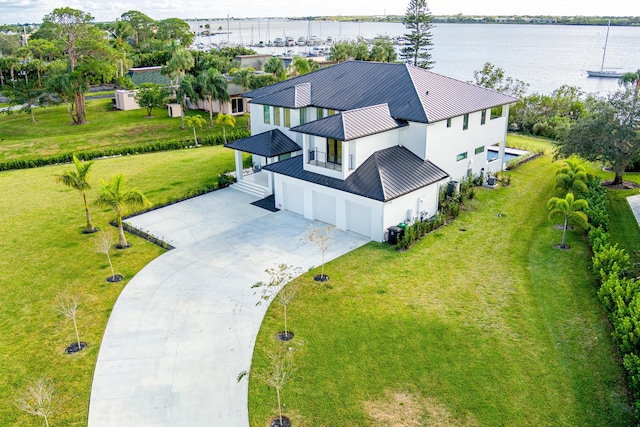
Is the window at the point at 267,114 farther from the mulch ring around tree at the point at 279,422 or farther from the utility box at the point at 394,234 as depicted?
the mulch ring around tree at the point at 279,422

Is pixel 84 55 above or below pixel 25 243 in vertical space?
above

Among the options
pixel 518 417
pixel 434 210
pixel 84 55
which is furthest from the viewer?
pixel 84 55

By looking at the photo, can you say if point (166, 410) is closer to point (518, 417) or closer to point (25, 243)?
point (518, 417)

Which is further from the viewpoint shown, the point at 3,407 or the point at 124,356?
the point at 124,356

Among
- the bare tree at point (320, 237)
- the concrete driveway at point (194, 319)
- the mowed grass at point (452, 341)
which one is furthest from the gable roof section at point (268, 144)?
the mowed grass at point (452, 341)

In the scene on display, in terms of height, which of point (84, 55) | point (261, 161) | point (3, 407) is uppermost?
point (84, 55)

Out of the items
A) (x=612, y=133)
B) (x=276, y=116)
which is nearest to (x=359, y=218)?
(x=276, y=116)

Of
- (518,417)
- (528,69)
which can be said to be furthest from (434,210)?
(528,69)

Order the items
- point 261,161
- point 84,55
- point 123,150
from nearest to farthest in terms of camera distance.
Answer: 1. point 261,161
2. point 123,150
3. point 84,55
